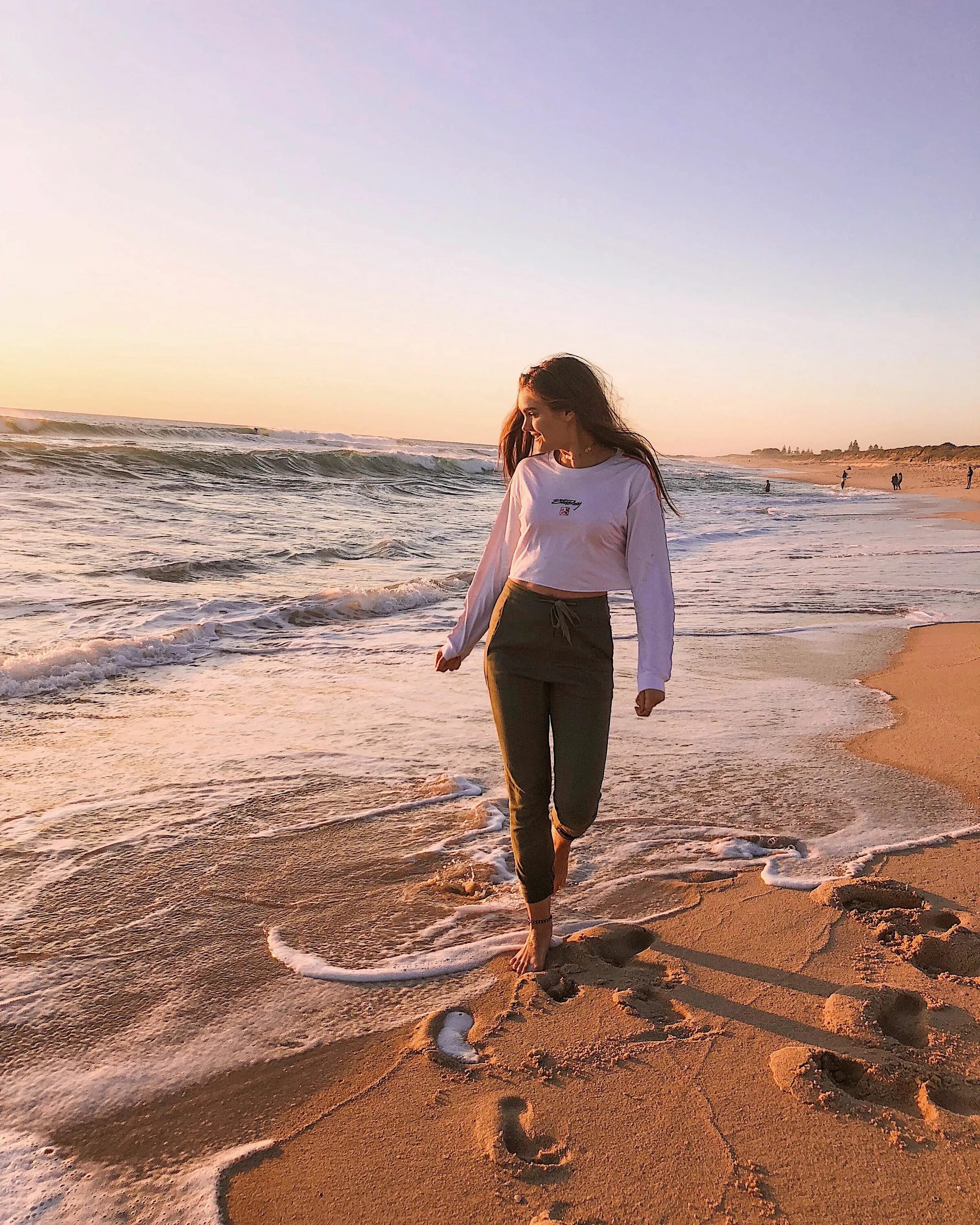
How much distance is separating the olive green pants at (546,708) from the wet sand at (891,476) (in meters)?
22.3

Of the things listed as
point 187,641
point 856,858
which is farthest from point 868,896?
point 187,641

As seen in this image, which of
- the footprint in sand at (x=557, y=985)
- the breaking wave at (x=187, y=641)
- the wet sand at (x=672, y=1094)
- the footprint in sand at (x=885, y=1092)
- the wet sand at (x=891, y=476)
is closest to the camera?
the wet sand at (x=672, y=1094)

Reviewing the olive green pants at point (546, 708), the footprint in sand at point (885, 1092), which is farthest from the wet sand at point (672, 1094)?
the olive green pants at point (546, 708)

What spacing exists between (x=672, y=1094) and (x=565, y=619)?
1.31 m

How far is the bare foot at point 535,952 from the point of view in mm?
2711

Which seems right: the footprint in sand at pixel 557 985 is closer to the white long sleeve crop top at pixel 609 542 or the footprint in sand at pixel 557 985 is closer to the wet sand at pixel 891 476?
the white long sleeve crop top at pixel 609 542

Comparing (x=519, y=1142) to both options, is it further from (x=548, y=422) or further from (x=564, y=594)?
(x=548, y=422)

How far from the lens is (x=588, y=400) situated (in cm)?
270

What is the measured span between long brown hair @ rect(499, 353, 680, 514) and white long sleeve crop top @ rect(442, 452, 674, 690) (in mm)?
47

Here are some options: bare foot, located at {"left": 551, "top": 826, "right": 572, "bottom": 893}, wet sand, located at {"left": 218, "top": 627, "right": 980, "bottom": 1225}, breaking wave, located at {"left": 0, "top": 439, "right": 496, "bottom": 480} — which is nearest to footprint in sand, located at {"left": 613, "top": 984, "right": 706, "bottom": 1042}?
wet sand, located at {"left": 218, "top": 627, "right": 980, "bottom": 1225}

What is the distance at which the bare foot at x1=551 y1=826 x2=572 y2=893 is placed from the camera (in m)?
2.96

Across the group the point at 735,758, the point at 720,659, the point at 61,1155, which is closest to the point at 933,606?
the point at 720,659

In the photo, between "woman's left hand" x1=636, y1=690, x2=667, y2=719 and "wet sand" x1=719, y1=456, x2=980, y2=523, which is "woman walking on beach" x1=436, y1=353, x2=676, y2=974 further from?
"wet sand" x1=719, y1=456, x2=980, y2=523

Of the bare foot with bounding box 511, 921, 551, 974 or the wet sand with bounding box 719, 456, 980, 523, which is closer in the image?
the bare foot with bounding box 511, 921, 551, 974
